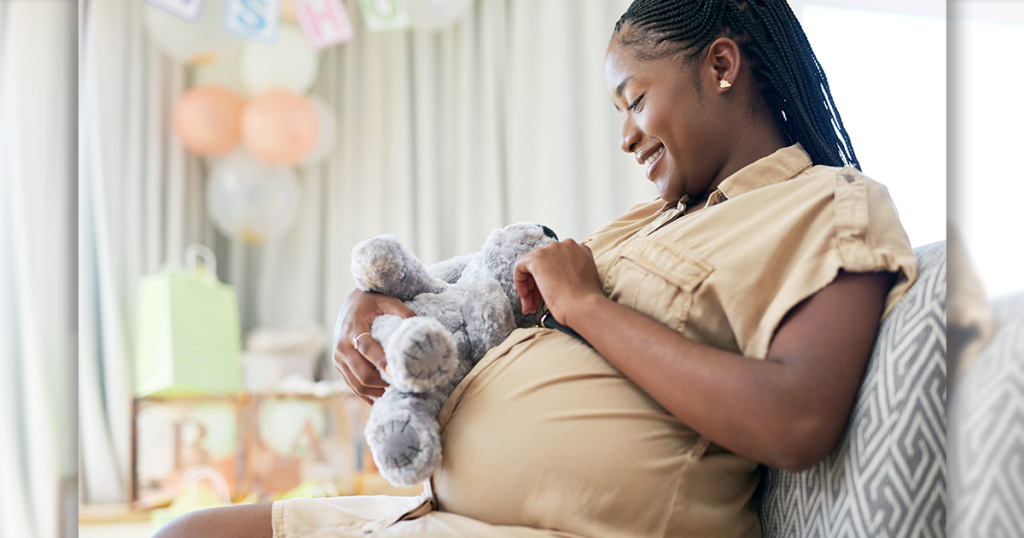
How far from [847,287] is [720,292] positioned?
11cm

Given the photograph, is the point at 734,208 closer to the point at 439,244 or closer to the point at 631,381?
the point at 631,381

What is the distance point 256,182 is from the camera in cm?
250

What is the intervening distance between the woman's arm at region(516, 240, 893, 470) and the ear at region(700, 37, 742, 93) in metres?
0.34

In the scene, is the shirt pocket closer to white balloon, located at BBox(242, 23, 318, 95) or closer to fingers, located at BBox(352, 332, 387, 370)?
fingers, located at BBox(352, 332, 387, 370)

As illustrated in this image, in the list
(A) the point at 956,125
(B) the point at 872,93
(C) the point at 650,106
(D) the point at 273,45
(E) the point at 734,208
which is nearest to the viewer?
(A) the point at 956,125

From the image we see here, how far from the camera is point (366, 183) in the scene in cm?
285

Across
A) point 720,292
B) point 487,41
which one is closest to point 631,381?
point 720,292

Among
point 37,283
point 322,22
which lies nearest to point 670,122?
point 37,283

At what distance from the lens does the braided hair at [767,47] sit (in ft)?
2.92

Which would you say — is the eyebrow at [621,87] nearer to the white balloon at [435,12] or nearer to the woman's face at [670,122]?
the woman's face at [670,122]

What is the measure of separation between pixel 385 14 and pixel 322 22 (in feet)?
0.80

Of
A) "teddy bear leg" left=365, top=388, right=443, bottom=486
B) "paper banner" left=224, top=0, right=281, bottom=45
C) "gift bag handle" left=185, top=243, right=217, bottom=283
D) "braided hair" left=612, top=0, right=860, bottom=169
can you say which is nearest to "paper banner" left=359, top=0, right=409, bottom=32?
"paper banner" left=224, top=0, right=281, bottom=45

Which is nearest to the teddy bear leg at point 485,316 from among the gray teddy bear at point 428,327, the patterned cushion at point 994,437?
the gray teddy bear at point 428,327

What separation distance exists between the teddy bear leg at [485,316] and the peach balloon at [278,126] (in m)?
1.86
